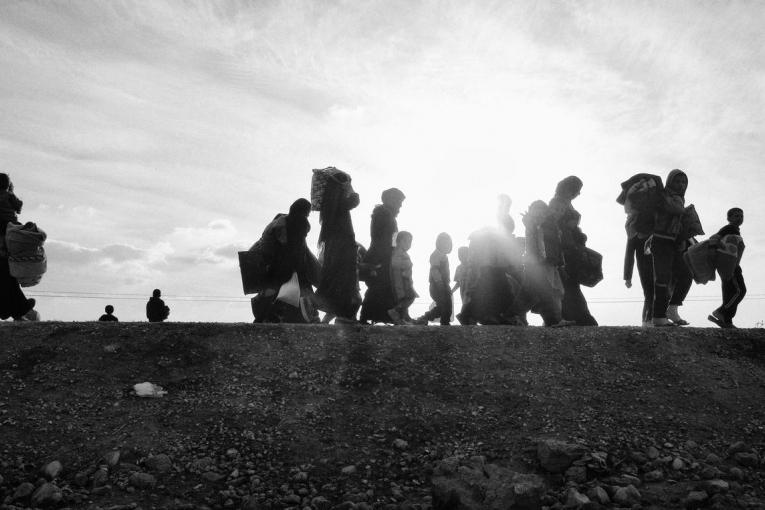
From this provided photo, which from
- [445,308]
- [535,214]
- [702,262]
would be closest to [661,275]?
[702,262]

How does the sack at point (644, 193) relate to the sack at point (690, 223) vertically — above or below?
above

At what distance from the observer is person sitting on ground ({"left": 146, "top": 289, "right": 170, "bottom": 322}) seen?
12.9 m

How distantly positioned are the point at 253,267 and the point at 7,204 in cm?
348

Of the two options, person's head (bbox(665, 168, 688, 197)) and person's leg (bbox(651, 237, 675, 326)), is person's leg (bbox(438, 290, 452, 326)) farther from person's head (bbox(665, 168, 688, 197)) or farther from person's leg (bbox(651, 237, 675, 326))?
person's head (bbox(665, 168, 688, 197))

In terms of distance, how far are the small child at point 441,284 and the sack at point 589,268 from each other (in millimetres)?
2635

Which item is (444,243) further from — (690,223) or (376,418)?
(376,418)

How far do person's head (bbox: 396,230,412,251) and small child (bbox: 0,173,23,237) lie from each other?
5655 mm

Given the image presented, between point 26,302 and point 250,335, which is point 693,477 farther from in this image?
point 26,302

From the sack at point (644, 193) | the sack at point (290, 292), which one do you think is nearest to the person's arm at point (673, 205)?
the sack at point (644, 193)

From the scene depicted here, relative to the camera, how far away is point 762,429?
5.57 meters

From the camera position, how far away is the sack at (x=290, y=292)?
26.9 feet

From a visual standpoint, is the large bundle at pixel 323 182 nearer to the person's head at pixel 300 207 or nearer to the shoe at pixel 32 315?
the person's head at pixel 300 207

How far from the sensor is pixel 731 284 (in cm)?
878

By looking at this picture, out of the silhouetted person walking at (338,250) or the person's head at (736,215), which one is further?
the person's head at (736,215)
